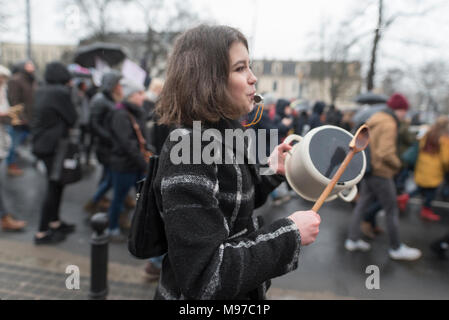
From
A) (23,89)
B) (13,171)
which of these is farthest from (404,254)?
(13,171)

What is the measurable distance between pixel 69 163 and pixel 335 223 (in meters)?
4.09

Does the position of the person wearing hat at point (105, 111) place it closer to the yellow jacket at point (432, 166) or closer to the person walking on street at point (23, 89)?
the person walking on street at point (23, 89)

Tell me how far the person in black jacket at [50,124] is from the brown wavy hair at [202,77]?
3.25 meters

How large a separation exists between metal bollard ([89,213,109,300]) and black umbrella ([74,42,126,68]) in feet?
25.8

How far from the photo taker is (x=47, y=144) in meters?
3.84

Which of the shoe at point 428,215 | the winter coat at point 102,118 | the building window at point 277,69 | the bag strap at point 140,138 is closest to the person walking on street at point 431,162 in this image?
the shoe at point 428,215

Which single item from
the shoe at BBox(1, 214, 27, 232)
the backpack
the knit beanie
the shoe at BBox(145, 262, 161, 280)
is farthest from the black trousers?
the knit beanie

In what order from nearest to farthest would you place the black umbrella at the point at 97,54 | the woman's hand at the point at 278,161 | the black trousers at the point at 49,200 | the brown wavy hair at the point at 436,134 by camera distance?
the woman's hand at the point at 278,161 < the black trousers at the point at 49,200 < the brown wavy hair at the point at 436,134 < the black umbrella at the point at 97,54

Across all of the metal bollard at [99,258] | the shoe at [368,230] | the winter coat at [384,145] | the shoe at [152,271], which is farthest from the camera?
the shoe at [368,230]

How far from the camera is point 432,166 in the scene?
557 cm

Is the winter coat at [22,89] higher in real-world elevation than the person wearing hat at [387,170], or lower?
higher

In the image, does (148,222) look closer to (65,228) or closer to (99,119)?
(65,228)

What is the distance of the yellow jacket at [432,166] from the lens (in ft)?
18.0

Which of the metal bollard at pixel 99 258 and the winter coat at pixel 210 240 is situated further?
the metal bollard at pixel 99 258
